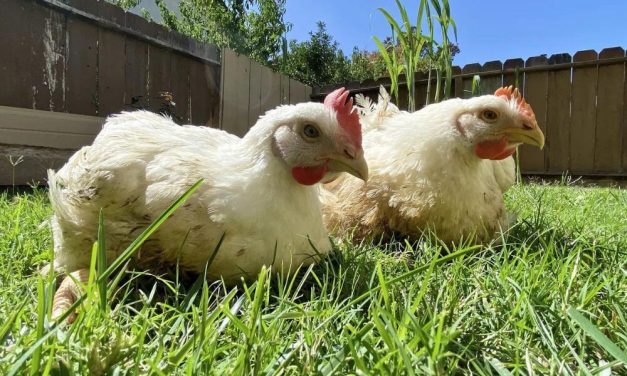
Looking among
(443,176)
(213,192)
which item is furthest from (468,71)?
(213,192)

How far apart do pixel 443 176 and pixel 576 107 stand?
15.3 feet

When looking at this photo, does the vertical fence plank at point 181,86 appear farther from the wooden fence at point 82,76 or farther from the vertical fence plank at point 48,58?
the vertical fence plank at point 48,58

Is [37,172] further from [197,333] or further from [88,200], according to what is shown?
[197,333]

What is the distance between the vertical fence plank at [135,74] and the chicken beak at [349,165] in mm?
3357

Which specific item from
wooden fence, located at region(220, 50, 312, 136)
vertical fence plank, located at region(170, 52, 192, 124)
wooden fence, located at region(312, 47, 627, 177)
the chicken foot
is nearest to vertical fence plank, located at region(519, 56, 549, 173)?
wooden fence, located at region(312, 47, 627, 177)

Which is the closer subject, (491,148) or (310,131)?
(310,131)

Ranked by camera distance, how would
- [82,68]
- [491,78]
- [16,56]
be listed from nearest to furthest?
[16,56]
[82,68]
[491,78]

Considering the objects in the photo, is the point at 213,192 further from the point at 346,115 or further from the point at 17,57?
the point at 17,57

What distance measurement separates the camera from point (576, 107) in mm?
5309

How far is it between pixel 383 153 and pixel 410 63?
0.71 m

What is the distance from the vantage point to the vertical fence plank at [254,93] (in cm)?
550

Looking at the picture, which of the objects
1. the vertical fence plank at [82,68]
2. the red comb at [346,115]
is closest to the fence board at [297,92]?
the vertical fence plank at [82,68]

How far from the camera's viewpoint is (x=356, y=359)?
645 mm

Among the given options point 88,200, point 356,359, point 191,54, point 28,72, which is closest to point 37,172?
point 28,72
